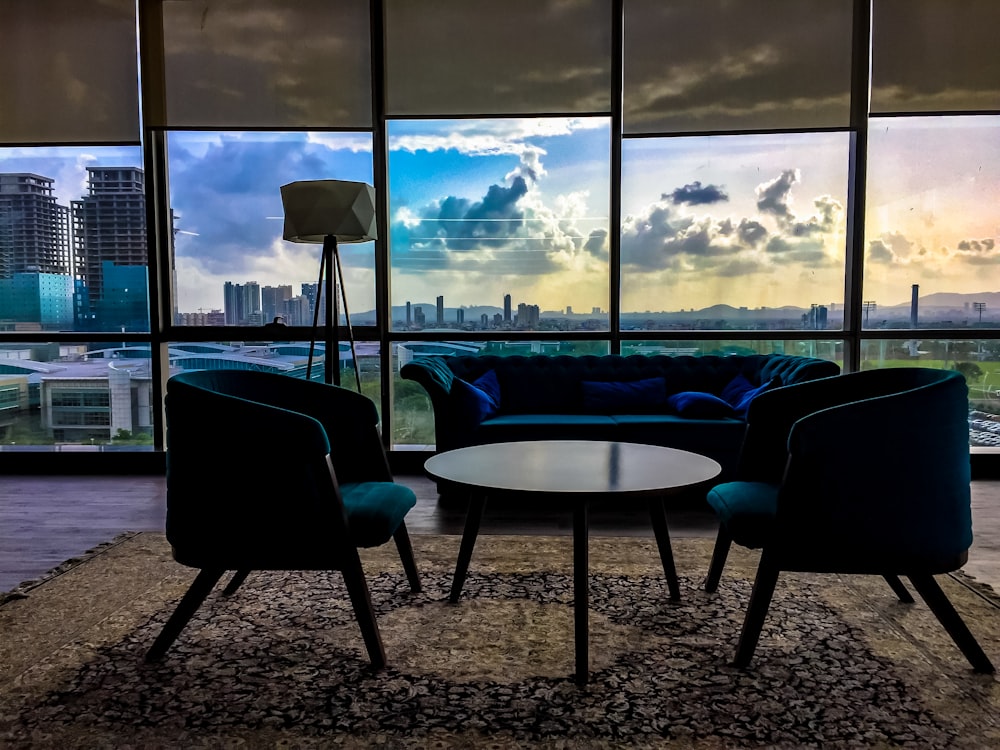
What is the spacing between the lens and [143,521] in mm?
3486

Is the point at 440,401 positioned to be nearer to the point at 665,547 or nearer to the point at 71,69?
the point at 665,547

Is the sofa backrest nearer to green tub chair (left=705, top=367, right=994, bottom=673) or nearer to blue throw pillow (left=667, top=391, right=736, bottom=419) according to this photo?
blue throw pillow (left=667, top=391, right=736, bottom=419)

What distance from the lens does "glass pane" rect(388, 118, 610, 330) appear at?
4695mm

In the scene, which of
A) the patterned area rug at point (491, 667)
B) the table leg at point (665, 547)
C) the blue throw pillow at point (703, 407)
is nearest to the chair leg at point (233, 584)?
the patterned area rug at point (491, 667)

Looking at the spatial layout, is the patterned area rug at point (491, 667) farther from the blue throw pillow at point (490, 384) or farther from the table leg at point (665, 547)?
the blue throw pillow at point (490, 384)

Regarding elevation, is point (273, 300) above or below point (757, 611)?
above

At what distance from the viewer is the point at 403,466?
4.74m

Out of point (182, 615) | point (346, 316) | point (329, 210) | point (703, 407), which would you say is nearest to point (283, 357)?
point (346, 316)

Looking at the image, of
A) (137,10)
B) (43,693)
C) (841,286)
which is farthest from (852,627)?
(137,10)

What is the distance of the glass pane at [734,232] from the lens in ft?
15.0

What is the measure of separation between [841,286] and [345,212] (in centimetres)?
322

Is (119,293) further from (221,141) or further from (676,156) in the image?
(676,156)

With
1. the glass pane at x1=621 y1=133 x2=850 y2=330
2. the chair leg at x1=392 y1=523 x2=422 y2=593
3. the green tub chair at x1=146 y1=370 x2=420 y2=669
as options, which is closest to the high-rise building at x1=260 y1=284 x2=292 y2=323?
the glass pane at x1=621 y1=133 x2=850 y2=330

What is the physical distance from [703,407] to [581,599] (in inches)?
87.3
